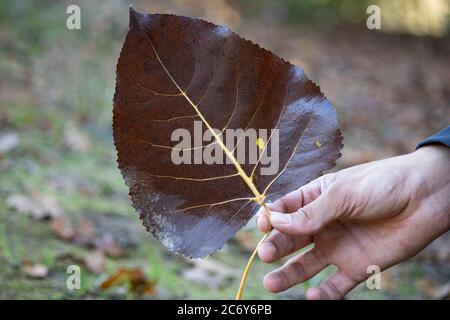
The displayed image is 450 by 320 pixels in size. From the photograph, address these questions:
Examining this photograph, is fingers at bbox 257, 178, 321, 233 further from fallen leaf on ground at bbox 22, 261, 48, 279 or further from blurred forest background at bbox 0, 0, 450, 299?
fallen leaf on ground at bbox 22, 261, 48, 279

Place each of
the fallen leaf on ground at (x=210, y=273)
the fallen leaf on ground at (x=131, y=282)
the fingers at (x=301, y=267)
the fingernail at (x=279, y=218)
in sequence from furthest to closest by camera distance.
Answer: the fallen leaf on ground at (x=210, y=273) → the fallen leaf on ground at (x=131, y=282) → the fingers at (x=301, y=267) → the fingernail at (x=279, y=218)

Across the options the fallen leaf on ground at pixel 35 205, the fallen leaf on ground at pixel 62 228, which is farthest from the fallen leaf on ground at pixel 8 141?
the fallen leaf on ground at pixel 62 228

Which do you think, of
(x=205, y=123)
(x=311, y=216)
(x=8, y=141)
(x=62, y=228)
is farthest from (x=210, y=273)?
(x=8, y=141)

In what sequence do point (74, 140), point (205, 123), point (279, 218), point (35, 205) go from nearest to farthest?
point (205, 123) → point (279, 218) → point (35, 205) → point (74, 140)

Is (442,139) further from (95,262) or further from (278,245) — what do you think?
(95,262)

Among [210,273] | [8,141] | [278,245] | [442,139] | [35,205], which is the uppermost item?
[8,141]

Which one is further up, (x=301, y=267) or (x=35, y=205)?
(x=35, y=205)

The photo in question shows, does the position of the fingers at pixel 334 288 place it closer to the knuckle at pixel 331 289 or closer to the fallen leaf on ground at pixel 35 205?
the knuckle at pixel 331 289
